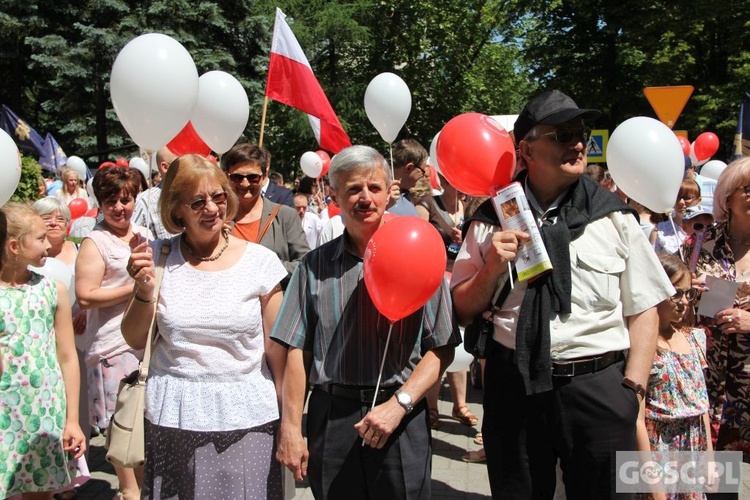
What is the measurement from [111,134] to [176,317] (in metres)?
21.6

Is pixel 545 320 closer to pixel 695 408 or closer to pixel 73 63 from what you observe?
pixel 695 408

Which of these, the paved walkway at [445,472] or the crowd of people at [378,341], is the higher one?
the crowd of people at [378,341]

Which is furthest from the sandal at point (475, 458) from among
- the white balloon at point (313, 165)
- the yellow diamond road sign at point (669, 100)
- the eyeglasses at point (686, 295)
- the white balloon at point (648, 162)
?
the white balloon at point (313, 165)

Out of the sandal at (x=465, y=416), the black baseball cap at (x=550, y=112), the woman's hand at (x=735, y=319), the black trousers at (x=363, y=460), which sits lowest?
the sandal at (x=465, y=416)

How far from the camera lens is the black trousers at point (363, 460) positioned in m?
2.72

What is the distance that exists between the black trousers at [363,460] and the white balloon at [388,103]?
15.1 feet

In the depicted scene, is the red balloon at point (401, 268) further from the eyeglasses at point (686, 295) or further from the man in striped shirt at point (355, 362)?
the eyeglasses at point (686, 295)

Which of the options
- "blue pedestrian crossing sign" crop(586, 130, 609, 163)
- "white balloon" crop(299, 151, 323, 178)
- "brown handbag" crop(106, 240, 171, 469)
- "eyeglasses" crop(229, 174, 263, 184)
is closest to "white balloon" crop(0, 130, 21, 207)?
"brown handbag" crop(106, 240, 171, 469)

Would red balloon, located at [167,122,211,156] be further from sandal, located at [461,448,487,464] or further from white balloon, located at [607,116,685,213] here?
white balloon, located at [607,116,685,213]

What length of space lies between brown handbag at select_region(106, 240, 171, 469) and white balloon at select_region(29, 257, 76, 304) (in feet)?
A: 5.44

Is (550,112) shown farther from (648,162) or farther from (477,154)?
(648,162)

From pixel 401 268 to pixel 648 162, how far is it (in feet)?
6.43

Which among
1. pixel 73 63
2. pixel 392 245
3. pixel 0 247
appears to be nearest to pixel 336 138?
pixel 0 247

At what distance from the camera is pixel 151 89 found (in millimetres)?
3402
